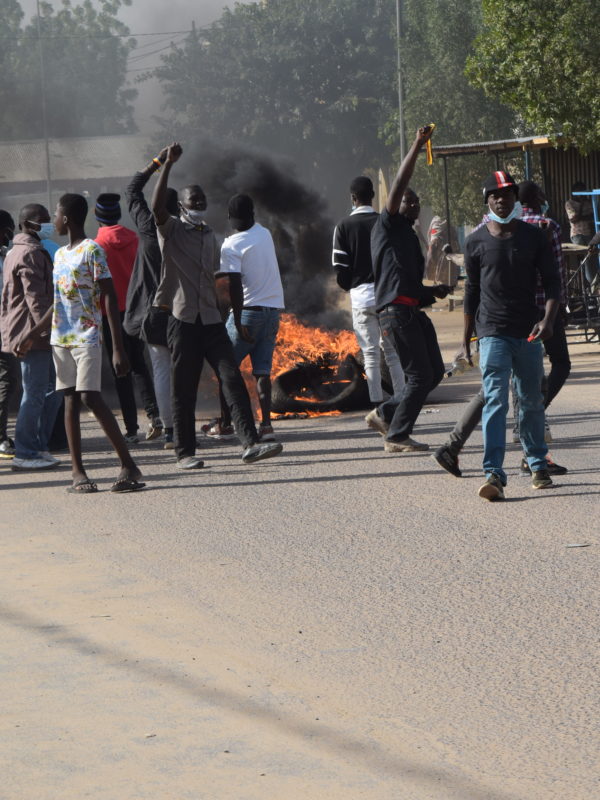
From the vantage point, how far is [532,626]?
212 inches

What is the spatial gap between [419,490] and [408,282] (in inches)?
61.6

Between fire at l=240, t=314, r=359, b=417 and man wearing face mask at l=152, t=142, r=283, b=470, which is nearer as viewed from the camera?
man wearing face mask at l=152, t=142, r=283, b=470

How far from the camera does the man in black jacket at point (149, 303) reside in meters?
10.2

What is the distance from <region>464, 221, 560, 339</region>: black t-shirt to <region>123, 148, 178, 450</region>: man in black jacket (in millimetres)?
3035

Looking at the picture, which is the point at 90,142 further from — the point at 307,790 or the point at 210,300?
the point at 307,790

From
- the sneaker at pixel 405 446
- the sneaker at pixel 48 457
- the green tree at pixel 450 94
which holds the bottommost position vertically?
the sneaker at pixel 405 446

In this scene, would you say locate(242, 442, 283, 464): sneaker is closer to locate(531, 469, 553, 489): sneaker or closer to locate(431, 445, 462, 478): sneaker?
locate(431, 445, 462, 478): sneaker

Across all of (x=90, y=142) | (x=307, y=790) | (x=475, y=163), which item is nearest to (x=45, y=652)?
(x=307, y=790)

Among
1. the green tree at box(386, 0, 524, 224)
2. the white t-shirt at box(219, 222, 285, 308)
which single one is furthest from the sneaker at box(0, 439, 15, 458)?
the green tree at box(386, 0, 524, 224)

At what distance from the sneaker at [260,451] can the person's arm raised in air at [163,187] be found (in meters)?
1.60

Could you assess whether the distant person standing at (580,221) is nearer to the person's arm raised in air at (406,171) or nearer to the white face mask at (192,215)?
the person's arm raised in air at (406,171)

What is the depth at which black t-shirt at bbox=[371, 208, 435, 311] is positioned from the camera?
931 centimetres

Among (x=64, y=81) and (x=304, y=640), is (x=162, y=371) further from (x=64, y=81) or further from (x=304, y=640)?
(x=64, y=81)

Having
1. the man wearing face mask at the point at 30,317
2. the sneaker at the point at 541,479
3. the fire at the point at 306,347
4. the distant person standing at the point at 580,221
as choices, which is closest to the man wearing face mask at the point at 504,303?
the sneaker at the point at 541,479
